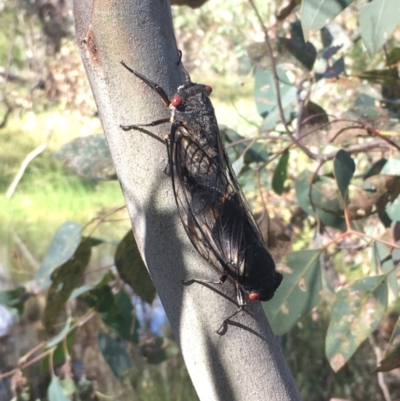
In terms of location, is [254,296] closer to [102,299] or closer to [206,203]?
[206,203]

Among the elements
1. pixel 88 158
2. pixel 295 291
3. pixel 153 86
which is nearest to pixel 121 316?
pixel 88 158

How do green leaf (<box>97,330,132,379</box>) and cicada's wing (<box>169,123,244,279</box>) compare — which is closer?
cicada's wing (<box>169,123,244,279</box>)

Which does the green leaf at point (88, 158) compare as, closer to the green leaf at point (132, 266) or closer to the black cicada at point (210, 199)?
the green leaf at point (132, 266)

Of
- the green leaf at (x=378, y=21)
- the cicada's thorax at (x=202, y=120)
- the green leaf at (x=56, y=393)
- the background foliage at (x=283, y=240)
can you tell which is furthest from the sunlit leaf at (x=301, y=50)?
the green leaf at (x=56, y=393)

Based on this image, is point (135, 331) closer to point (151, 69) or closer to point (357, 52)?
point (151, 69)

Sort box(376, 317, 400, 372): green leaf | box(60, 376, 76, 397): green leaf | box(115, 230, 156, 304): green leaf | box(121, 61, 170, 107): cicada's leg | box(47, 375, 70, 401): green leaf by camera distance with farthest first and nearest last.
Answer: box(60, 376, 76, 397): green leaf < box(47, 375, 70, 401): green leaf < box(115, 230, 156, 304): green leaf < box(376, 317, 400, 372): green leaf < box(121, 61, 170, 107): cicada's leg

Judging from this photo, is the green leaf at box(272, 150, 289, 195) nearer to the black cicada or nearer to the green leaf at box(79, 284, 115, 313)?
the green leaf at box(79, 284, 115, 313)

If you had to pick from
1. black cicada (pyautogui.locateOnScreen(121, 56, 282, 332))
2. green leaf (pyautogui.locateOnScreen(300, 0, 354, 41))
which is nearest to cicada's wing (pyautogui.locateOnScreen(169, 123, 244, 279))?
black cicada (pyautogui.locateOnScreen(121, 56, 282, 332))

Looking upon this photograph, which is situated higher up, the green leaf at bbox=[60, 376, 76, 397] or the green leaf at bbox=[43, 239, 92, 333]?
the green leaf at bbox=[43, 239, 92, 333]
